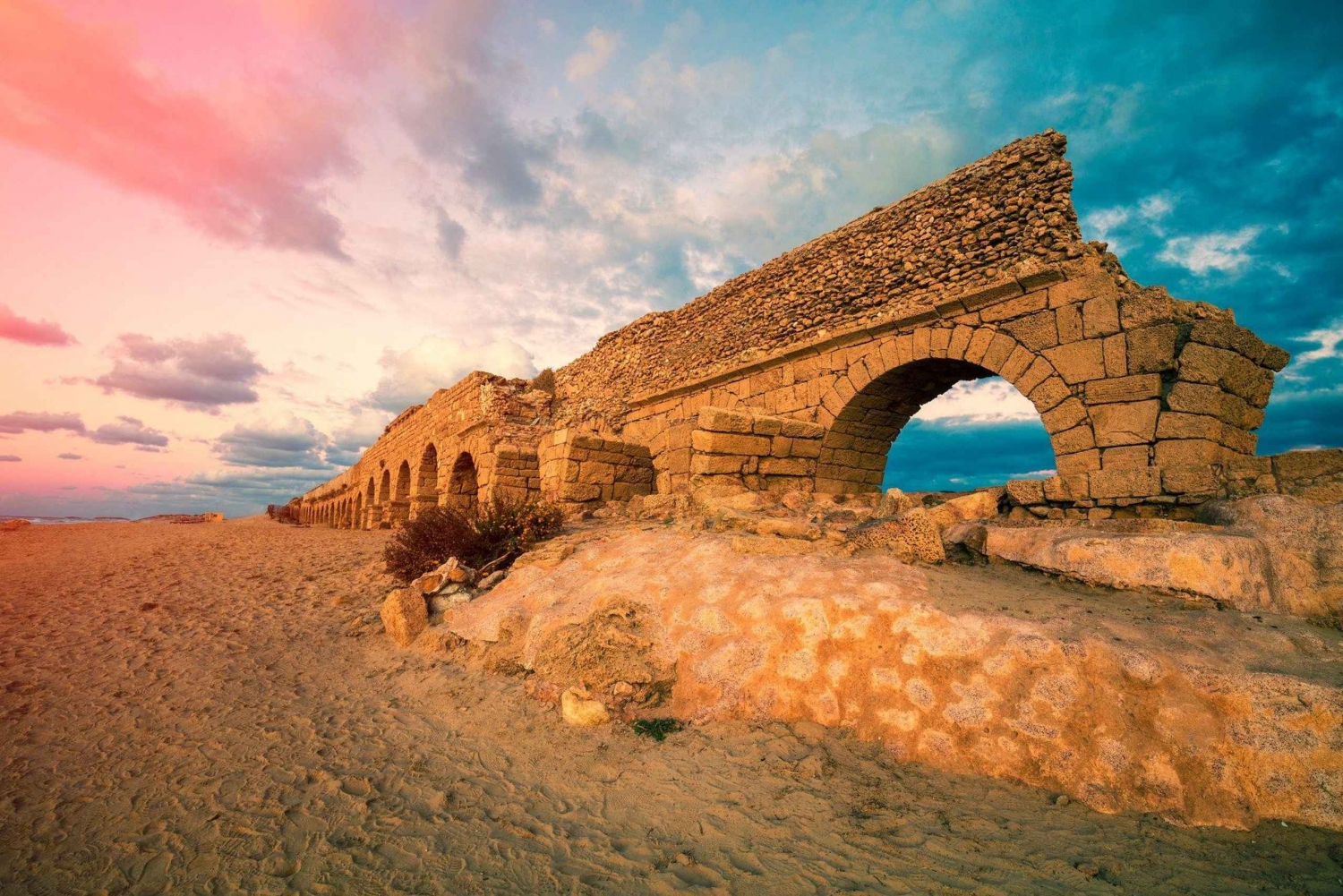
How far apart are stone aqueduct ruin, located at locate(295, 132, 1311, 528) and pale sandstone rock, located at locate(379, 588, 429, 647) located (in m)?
2.86

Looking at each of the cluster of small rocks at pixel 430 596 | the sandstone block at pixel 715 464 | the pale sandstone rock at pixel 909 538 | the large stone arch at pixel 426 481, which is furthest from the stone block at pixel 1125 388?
the large stone arch at pixel 426 481

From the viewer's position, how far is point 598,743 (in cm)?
304

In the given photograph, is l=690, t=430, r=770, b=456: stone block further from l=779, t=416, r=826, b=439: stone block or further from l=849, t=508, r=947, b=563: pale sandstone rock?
l=849, t=508, r=947, b=563: pale sandstone rock

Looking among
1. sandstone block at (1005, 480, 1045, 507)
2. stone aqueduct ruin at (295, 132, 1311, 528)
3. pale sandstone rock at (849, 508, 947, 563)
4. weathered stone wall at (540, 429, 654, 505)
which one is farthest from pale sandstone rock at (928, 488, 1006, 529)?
weathered stone wall at (540, 429, 654, 505)

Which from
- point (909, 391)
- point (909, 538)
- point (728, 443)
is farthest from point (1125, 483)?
point (909, 391)

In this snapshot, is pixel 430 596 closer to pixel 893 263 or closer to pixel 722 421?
pixel 722 421

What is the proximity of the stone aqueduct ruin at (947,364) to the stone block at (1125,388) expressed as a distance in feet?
0.06

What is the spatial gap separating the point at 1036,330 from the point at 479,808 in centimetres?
711

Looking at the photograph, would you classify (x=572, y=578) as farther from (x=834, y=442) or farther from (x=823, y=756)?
(x=834, y=442)

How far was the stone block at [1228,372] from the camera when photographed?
5.12 metres

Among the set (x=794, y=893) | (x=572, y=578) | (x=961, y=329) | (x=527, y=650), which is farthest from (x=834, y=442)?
(x=794, y=893)

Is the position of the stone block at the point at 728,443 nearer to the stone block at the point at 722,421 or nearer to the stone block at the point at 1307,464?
the stone block at the point at 722,421

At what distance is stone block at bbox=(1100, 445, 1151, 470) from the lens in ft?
18.1

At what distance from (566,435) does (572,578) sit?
3.39m
